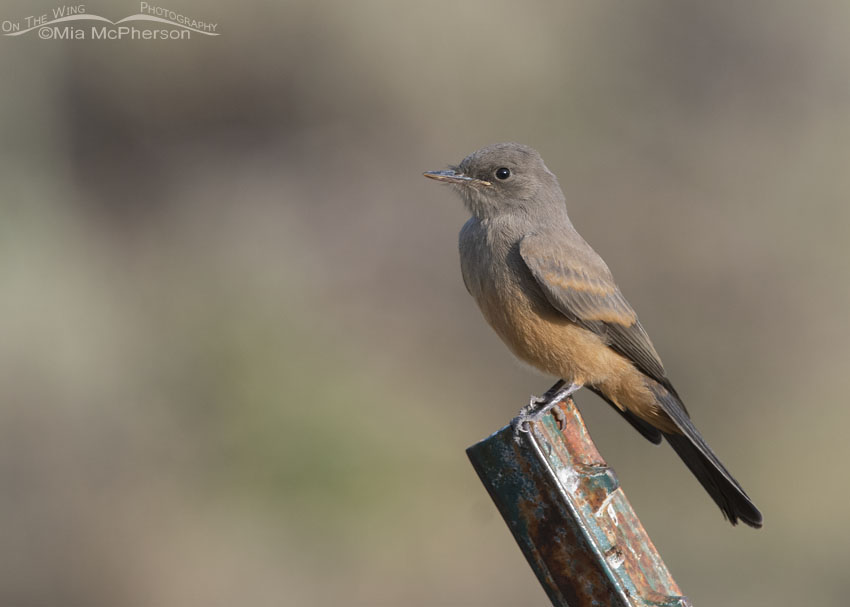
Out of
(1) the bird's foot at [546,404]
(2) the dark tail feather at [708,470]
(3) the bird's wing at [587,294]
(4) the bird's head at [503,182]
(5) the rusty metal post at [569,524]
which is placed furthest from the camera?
(4) the bird's head at [503,182]

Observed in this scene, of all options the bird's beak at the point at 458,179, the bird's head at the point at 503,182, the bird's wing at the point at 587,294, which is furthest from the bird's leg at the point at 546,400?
the bird's beak at the point at 458,179

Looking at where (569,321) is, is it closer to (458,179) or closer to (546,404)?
(546,404)

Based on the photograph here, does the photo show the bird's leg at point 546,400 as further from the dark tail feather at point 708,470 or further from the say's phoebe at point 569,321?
the dark tail feather at point 708,470

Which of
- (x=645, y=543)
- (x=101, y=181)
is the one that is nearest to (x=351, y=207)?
(x=101, y=181)

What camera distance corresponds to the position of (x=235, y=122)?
859cm

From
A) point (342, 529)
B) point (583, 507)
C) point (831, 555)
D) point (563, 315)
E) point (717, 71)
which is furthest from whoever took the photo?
point (717, 71)

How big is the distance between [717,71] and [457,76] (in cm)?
240

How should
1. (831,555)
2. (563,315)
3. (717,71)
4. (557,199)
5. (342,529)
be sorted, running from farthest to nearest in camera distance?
(717,71)
(831,555)
(342,529)
(557,199)
(563,315)

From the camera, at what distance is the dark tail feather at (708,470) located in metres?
3.86

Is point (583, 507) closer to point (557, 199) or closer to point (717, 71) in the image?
point (557, 199)

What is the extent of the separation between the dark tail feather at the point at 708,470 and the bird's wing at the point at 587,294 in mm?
172

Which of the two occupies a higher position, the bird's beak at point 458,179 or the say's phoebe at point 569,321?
the bird's beak at point 458,179

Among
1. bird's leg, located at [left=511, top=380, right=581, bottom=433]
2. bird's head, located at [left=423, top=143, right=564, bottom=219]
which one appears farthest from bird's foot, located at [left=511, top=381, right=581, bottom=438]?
bird's head, located at [left=423, top=143, right=564, bottom=219]

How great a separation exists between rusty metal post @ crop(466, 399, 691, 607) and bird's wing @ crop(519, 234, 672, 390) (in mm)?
1826
